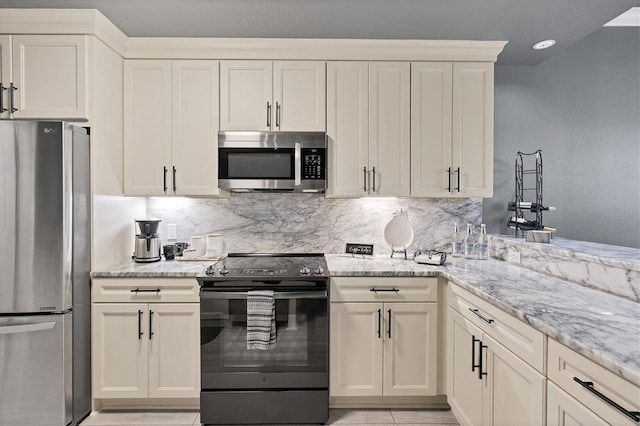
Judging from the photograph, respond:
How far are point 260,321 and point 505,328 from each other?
1.34m

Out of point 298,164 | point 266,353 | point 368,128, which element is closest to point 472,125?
point 368,128

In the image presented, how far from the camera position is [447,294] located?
2312 mm

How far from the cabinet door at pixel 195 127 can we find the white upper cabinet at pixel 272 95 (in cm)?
9

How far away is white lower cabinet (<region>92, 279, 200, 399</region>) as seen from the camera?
2.34m

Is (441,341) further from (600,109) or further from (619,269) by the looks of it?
(600,109)

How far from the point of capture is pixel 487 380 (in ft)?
5.72

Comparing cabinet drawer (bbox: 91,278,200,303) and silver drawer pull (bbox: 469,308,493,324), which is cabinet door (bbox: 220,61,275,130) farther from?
silver drawer pull (bbox: 469,308,493,324)

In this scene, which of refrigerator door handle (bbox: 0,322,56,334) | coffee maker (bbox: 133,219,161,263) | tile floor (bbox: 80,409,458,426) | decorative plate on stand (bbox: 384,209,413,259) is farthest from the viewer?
decorative plate on stand (bbox: 384,209,413,259)

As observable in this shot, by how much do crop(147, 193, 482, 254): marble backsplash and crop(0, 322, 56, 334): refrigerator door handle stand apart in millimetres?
1088

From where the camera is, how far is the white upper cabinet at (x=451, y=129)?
275 cm

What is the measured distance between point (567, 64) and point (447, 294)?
238 cm

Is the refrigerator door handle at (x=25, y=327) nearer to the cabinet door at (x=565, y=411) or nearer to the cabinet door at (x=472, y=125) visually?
the cabinet door at (x=565, y=411)

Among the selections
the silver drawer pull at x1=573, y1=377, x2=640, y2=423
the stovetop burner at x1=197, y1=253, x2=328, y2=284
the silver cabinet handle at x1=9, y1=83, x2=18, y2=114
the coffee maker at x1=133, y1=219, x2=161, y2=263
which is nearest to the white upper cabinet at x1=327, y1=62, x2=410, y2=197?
the stovetop burner at x1=197, y1=253, x2=328, y2=284

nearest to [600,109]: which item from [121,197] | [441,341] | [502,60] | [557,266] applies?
[502,60]
